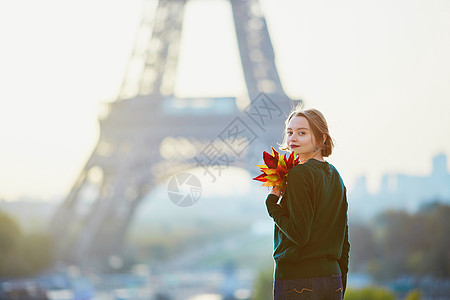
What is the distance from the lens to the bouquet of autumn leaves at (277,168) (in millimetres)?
1858

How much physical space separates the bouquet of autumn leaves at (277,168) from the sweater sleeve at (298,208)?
9 cm

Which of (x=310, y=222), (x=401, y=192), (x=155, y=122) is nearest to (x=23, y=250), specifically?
(x=155, y=122)

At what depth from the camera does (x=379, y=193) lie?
27625 millimetres

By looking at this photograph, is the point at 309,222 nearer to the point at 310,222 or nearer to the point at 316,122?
the point at 310,222

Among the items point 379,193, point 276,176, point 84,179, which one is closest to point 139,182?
point 84,179

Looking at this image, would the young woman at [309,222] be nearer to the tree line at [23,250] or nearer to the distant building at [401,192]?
the tree line at [23,250]

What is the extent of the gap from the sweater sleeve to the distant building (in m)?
18.9

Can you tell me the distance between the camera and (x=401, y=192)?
2644 centimetres

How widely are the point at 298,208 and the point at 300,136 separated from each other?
25cm

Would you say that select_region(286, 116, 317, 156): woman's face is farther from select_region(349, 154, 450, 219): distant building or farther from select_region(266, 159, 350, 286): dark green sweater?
select_region(349, 154, 450, 219): distant building

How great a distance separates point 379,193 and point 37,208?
47.5 ft

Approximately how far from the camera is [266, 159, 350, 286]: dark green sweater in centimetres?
175

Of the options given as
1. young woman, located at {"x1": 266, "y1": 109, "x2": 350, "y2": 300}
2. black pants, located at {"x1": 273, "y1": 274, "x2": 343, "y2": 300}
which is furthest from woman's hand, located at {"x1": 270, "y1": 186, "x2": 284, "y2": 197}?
black pants, located at {"x1": 273, "y1": 274, "x2": 343, "y2": 300}

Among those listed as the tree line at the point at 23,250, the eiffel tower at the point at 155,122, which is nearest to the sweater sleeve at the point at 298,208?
the eiffel tower at the point at 155,122
